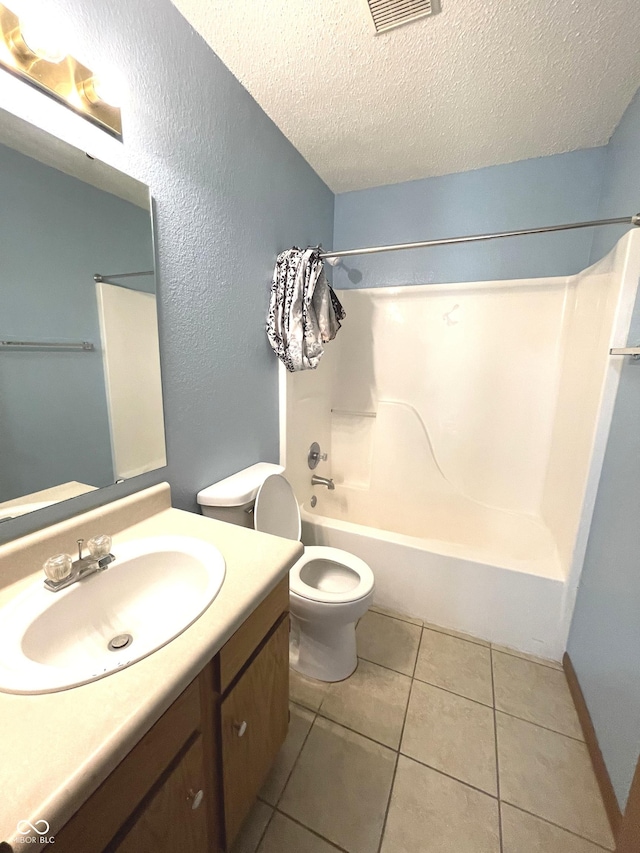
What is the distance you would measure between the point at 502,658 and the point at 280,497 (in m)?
1.28

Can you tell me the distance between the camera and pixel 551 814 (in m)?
1.06

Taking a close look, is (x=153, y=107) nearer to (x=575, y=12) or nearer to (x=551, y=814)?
(x=575, y=12)

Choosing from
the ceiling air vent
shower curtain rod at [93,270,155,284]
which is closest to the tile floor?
shower curtain rod at [93,270,155,284]

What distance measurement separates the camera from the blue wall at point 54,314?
78cm

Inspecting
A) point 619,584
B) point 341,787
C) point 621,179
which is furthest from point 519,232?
point 341,787

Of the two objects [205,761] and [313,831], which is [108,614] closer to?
[205,761]

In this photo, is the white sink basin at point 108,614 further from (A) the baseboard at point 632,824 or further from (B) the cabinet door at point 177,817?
(A) the baseboard at point 632,824

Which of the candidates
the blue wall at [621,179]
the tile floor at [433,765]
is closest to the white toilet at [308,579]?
the tile floor at [433,765]

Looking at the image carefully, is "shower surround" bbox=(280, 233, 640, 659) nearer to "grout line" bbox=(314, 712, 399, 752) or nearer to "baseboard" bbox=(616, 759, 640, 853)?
"grout line" bbox=(314, 712, 399, 752)

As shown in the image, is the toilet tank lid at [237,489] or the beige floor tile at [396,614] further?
the beige floor tile at [396,614]

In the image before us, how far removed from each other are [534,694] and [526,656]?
20 centimetres

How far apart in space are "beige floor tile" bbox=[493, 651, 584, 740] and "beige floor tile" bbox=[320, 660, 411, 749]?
0.41 meters

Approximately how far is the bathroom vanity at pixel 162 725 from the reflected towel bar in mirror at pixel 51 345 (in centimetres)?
45

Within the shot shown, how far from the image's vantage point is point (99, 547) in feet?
2.77
